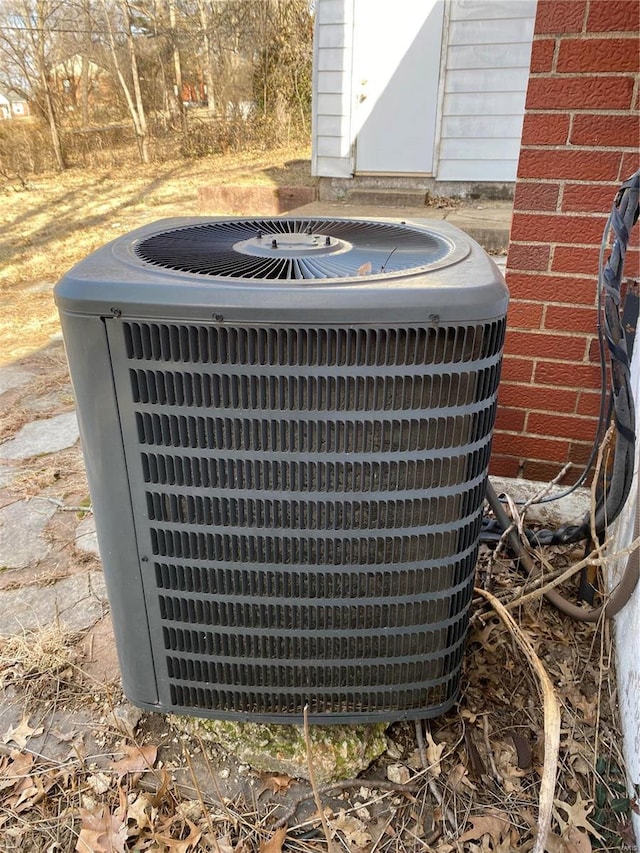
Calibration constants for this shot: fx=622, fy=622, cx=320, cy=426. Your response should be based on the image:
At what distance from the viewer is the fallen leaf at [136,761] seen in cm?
143

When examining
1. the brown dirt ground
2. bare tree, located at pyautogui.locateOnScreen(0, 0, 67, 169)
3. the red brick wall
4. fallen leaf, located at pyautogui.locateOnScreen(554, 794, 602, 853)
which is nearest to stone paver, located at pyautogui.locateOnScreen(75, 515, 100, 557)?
the brown dirt ground

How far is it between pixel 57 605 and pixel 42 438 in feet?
4.16

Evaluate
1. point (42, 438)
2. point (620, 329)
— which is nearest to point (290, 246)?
point (620, 329)

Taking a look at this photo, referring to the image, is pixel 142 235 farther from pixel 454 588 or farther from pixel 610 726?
pixel 610 726

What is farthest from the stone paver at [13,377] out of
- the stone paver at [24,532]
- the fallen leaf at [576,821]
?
the fallen leaf at [576,821]

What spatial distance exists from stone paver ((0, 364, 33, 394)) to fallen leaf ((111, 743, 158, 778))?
2.64 meters

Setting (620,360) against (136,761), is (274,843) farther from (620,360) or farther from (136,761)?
(620,360)

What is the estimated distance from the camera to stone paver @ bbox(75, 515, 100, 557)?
2232 mm

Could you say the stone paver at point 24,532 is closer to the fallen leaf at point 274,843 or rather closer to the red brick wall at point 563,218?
the fallen leaf at point 274,843

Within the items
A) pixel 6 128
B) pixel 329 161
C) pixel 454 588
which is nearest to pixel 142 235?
pixel 454 588

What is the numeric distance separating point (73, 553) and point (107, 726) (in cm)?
82

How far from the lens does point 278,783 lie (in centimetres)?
142

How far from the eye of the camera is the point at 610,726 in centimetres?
153

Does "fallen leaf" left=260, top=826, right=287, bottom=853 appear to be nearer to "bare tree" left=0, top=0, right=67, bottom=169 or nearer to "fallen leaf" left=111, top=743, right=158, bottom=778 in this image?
"fallen leaf" left=111, top=743, right=158, bottom=778
